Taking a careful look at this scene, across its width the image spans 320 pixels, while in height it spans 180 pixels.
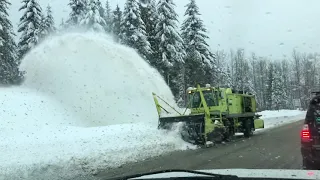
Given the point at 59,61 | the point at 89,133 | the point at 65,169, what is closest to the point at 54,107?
the point at 59,61

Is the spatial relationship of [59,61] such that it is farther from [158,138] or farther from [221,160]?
[221,160]

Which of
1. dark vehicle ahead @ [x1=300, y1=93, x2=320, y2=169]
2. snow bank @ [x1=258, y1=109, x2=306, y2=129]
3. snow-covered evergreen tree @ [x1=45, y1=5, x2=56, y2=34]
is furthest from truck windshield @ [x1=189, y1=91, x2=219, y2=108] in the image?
snow-covered evergreen tree @ [x1=45, y1=5, x2=56, y2=34]

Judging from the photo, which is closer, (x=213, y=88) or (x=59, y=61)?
(x=213, y=88)

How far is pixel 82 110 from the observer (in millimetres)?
22594

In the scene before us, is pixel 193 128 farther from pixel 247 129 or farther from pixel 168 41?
pixel 168 41

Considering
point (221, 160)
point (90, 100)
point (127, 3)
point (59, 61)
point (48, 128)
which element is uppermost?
point (127, 3)

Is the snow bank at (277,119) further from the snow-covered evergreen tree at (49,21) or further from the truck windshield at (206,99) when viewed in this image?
the snow-covered evergreen tree at (49,21)

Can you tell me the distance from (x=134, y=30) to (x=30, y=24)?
41.0 ft

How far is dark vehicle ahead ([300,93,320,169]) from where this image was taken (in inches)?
289

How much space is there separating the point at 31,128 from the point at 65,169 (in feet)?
25.0

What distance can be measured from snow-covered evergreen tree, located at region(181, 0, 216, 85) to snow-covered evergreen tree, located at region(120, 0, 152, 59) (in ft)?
19.5

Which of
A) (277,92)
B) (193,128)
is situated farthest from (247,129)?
(277,92)

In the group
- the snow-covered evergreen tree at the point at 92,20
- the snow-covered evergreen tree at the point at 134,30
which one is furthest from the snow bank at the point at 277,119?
the snow-covered evergreen tree at the point at 92,20

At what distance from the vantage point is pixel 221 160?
463 inches
